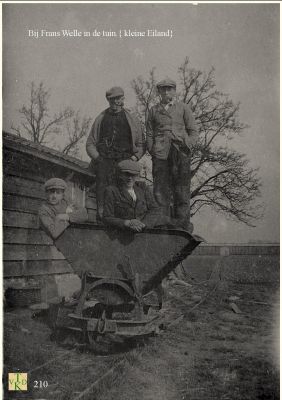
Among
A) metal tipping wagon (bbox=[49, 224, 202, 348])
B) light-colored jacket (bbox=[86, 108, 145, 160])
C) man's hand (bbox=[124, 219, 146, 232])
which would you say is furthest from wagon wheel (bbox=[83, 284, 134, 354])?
light-colored jacket (bbox=[86, 108, 145, 160])

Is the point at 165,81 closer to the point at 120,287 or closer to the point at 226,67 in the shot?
the point at 226,67

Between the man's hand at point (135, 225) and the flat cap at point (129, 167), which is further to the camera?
the flat cap at point (129, 167)

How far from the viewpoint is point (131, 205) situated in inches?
172

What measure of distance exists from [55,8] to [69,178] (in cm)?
329

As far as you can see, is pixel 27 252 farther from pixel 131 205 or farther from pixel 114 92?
pixel 114 92

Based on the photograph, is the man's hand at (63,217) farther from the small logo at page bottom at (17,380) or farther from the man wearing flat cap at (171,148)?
the small logo at page bottom at (17,380)

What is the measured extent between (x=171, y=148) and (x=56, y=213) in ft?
6.10

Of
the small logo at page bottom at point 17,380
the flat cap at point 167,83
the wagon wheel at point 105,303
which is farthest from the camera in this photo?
the flat cap at point 167,83

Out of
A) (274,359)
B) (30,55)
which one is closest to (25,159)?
(30,55)

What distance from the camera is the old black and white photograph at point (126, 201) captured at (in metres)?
3.68

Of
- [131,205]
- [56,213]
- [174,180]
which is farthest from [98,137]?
[131,205]

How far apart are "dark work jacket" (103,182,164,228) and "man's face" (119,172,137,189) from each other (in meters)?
0.08

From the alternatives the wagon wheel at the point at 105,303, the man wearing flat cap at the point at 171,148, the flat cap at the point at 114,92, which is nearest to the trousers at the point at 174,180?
the man wearing flat cap at the point at 171,148

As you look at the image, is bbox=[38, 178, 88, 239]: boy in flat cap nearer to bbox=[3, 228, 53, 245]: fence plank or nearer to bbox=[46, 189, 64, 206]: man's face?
bbox=[46, 189, 64, 206]: man's face
